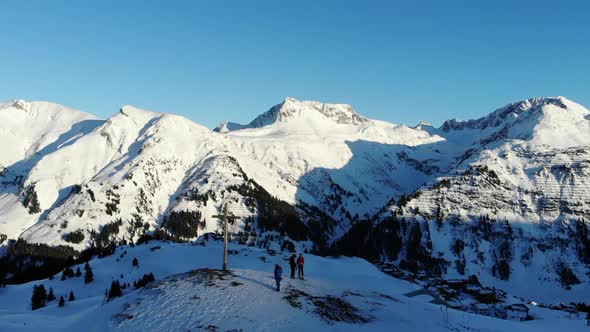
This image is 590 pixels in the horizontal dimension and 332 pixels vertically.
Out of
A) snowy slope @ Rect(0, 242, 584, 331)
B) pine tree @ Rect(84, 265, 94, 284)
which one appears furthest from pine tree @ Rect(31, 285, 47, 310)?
snowy slope @ Rect(0, 242, 584, 331)

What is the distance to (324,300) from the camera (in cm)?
3831

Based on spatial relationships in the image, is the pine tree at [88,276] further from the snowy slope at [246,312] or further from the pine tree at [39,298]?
the snowy slope at [246,312]

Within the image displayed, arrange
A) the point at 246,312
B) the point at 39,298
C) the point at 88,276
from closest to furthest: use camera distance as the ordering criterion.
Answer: the point at 246,312, the point at 39,298, the point at 88,276

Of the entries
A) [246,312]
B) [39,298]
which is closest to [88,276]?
[39,298]

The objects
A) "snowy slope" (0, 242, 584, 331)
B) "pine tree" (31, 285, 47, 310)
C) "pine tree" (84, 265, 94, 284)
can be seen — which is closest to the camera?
A: "snowy slope" (0, 242, 584, 331)

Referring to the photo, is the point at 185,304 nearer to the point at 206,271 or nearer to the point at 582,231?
the point at 206,271

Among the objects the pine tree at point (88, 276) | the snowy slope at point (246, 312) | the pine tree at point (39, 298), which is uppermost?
the snowy slope at point (246, 312)

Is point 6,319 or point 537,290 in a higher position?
point 6,319

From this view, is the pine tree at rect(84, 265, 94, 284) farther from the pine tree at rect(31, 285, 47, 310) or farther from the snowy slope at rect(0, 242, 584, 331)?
the snowy slope at rect(0, 242, 584, 331)

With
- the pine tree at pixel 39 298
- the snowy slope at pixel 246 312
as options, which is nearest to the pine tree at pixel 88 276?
the pine tree at pixel 39 298

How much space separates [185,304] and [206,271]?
9.66 metres

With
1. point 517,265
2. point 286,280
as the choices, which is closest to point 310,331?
point 286,280

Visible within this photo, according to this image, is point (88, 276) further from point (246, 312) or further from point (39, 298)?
point (246, 312)

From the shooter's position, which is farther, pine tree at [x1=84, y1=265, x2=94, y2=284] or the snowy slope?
pine tree at [x1=84, y1=265, x2=94, y2=284]
